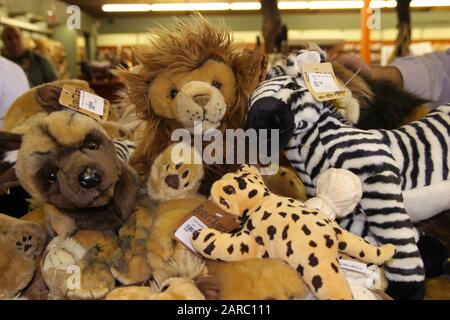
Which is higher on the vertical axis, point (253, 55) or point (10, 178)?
point (253, 55)

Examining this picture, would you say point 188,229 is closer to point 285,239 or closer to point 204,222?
point 204,222

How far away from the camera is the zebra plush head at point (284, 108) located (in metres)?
0.81

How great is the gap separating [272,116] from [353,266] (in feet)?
0.99

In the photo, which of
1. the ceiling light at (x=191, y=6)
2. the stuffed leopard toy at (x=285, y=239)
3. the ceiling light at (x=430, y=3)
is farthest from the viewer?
the ceiling light at (x=430, y=3)

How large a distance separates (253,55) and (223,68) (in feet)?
0.27

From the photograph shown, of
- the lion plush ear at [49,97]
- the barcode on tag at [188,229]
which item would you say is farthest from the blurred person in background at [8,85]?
the barcode on tag at [188,229]

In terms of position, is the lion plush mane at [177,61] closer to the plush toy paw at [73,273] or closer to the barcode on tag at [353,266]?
the plush toy paw at [73,273]

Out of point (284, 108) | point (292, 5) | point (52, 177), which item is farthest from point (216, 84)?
point (292, 5)

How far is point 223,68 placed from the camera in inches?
35.9

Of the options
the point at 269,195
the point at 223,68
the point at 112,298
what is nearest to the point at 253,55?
the point at 223,68

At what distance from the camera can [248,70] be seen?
3.07 ft

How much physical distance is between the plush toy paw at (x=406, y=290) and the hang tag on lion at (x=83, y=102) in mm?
660
